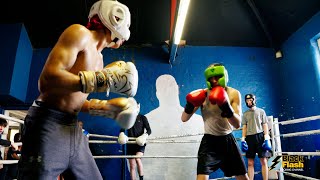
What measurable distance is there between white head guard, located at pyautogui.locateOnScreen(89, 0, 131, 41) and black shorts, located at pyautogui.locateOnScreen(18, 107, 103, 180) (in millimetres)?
498

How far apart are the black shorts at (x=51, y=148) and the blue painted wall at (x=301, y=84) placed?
11.6ft

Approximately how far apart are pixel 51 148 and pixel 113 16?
0.70 meters

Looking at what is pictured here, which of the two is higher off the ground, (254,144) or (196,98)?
(196,98)

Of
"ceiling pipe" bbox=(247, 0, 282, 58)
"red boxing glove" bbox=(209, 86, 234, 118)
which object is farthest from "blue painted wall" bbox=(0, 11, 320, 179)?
"red boxing glove" bbox=(209, 86, 234, 118)

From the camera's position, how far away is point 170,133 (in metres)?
4.53

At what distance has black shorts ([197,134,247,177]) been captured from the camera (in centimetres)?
193

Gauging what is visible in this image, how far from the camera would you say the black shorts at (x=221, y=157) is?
1.93 meters

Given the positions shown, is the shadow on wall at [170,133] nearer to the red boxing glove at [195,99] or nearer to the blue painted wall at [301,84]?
the blue painted wall at [301,84]

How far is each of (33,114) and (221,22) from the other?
4166mm

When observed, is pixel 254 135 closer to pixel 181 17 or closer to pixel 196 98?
pixel 196 98

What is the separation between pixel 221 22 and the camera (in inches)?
184

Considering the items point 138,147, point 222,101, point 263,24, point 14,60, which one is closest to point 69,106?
point 222,101

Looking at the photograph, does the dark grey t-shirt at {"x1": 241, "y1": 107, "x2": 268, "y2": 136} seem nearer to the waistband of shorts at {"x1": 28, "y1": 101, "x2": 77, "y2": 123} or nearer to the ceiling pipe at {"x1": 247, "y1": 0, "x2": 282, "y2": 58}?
the ceiling pipe at {"x1": 247, "y1": 0, "x2": 282, "y2": 58}

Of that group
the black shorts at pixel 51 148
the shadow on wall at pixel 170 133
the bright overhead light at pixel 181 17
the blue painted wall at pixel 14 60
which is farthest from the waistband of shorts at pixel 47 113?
the blue painted wall at pixel 14 60
